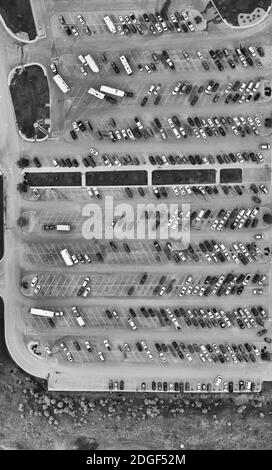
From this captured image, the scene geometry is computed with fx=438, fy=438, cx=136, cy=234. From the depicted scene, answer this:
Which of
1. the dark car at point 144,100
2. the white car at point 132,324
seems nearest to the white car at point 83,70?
the dark car at point 144,100

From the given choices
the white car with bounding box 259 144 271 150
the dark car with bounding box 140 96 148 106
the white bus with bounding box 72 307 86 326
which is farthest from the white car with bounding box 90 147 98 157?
the white car with bounding box 259 144 271 150

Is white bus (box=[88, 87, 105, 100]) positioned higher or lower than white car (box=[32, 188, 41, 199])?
higher

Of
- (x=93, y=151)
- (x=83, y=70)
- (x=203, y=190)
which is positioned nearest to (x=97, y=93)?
(x=83, y=70)

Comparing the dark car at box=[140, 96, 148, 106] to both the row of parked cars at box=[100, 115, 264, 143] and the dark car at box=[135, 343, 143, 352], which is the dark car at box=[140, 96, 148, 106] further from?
the dark car at box=[135, 343, 143, 352]

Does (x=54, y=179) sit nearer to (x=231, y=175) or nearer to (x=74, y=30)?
(x=74, y=30)

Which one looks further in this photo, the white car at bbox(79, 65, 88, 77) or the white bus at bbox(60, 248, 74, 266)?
the white bus at bbox(60, 248, 74, 266)
